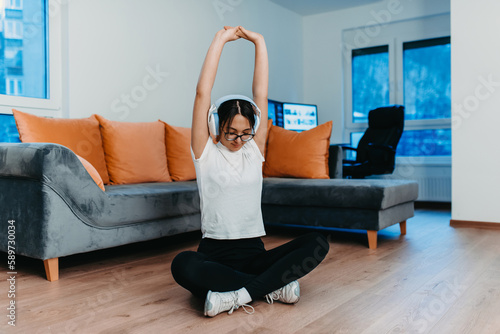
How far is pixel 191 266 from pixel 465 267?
4.94ft

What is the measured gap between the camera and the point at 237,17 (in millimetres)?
4906

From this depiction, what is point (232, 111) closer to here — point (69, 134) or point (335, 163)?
point (69, 134)

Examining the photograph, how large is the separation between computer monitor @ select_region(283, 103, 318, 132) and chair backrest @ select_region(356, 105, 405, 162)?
790mm

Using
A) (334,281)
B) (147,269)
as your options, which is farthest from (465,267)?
(147,269)

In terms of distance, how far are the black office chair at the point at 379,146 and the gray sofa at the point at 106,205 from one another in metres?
1.46

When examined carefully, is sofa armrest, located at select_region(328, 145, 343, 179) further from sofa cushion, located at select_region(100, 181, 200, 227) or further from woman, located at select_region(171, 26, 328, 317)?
woman, located at select_region(171, 26, 328, 317)

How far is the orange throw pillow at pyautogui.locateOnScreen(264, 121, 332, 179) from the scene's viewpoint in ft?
11.2

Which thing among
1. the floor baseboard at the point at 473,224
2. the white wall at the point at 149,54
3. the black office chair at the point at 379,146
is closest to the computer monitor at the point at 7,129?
the white wall at the point at 149,54

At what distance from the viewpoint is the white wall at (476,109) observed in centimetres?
356

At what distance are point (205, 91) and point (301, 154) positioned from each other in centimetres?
196

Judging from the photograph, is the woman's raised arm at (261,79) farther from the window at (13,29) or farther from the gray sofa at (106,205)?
the window at (13,29)

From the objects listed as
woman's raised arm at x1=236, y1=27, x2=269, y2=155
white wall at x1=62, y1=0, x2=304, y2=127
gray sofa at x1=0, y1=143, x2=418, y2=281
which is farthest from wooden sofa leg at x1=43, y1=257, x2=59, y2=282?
white wall at x1=62, y1=0, x2=304, y2=127

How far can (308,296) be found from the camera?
5.84 ft

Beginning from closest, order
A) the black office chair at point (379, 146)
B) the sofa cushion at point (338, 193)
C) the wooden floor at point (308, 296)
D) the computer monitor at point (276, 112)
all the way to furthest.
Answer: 1. the wooden floor at point (308, 296)
2. the sofa cushion at point (338, 193)
3. the black office chair at point (379, 146)
4. the computer monitor at point (276, 112)
